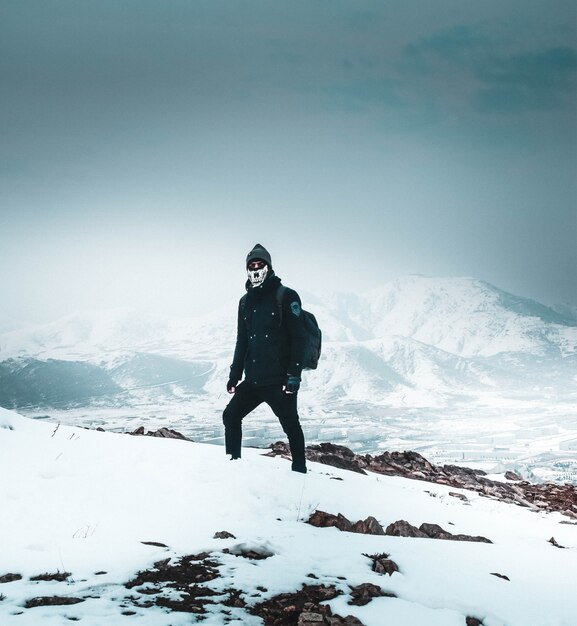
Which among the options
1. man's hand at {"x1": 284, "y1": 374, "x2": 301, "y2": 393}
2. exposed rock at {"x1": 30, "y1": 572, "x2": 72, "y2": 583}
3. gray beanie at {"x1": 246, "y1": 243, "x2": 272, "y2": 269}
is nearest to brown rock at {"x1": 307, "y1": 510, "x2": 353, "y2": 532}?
man's hand at {"x1": 284, "y1": 374, "x2": 301, "y2": 393}

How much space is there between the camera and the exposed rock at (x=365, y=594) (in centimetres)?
336

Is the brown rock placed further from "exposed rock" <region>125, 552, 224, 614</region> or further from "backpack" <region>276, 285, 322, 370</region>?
"backpack" <region>276, 285, 322, 370</region>

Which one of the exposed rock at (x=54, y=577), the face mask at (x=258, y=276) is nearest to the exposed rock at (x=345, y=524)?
the exposed rock at (x=54, y=577)

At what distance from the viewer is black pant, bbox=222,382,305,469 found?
7.34 m

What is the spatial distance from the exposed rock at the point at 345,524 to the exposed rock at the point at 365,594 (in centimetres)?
194

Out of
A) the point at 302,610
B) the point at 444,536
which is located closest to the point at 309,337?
the point at 444,536

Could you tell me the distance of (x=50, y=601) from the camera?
10.2 feet

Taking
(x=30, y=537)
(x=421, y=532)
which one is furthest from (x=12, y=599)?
(x=421, y=532)

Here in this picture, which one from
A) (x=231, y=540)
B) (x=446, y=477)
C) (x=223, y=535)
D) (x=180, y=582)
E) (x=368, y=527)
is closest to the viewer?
(x=180, y=582)

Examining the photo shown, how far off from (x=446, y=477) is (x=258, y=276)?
35.2ft

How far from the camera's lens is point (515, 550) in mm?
5281

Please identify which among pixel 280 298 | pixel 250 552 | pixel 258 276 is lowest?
pixel 250 552

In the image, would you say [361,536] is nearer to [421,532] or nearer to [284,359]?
[421,532]

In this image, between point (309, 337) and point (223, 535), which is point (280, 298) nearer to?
point (309, 337)
